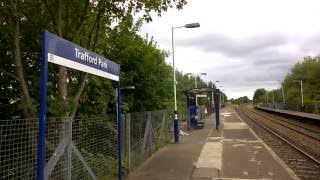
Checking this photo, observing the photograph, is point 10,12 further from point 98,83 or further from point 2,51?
point 98,83

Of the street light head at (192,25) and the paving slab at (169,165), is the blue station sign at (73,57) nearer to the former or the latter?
the paving slab at (169,165)

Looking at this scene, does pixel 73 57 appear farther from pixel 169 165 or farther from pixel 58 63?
pixel 169 165

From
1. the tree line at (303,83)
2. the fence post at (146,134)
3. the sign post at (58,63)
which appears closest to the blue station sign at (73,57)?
the sign post at (58,63)

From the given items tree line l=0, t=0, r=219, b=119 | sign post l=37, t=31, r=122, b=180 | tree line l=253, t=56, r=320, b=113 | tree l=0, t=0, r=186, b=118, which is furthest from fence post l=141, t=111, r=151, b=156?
tree line l=253, t=56, r=320, b=113

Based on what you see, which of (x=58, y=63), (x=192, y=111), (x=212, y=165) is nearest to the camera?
(x=58, y=63)

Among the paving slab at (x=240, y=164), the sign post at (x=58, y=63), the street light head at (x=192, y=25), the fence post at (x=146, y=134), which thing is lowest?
the paving slab at (x=240, y=164)

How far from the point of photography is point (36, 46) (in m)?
12.6

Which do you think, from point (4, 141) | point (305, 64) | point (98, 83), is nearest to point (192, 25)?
point (98, 83)

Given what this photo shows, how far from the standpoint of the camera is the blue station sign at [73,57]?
6936 millimetres

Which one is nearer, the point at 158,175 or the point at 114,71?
the point at 114,71

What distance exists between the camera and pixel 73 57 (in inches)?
305

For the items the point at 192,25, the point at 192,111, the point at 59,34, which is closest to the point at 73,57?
the point at 59,34

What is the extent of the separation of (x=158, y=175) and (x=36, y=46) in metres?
4.34

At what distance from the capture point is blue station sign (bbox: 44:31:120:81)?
694cm
